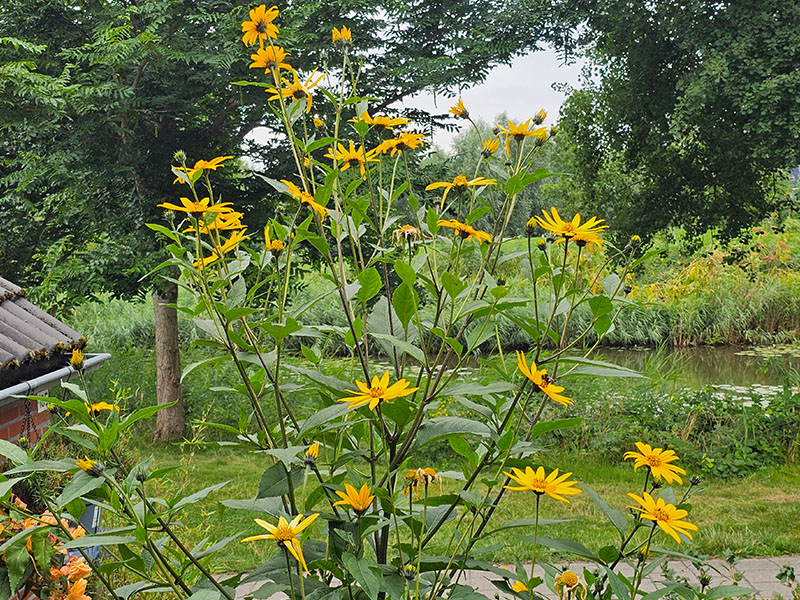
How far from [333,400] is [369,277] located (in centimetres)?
24

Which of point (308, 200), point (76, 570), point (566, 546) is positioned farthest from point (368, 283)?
point (76, 570)

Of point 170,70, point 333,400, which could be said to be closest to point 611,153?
point 170,70

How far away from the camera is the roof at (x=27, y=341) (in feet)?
5.76

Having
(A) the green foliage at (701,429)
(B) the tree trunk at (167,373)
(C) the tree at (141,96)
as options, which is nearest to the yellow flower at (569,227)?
(C) the tree at (141,96)

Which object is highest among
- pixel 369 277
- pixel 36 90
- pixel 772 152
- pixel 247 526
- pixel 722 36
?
pixel 722 36

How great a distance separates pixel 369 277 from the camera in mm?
1034

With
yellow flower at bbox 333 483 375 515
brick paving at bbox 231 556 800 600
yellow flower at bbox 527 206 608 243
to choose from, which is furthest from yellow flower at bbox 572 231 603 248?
brick paving at bbox 231 556 800 600

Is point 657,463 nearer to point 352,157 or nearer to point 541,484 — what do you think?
point 541,484

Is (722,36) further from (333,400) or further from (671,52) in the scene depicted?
(333,400)

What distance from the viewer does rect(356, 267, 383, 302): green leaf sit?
1.02 meters

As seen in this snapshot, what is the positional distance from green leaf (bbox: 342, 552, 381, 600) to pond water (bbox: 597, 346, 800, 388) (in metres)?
6.18

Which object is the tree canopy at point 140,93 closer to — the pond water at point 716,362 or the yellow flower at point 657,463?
the pond water at point 716,362

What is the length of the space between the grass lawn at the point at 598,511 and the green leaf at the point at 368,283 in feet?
7.17

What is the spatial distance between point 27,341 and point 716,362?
25.9 feet
